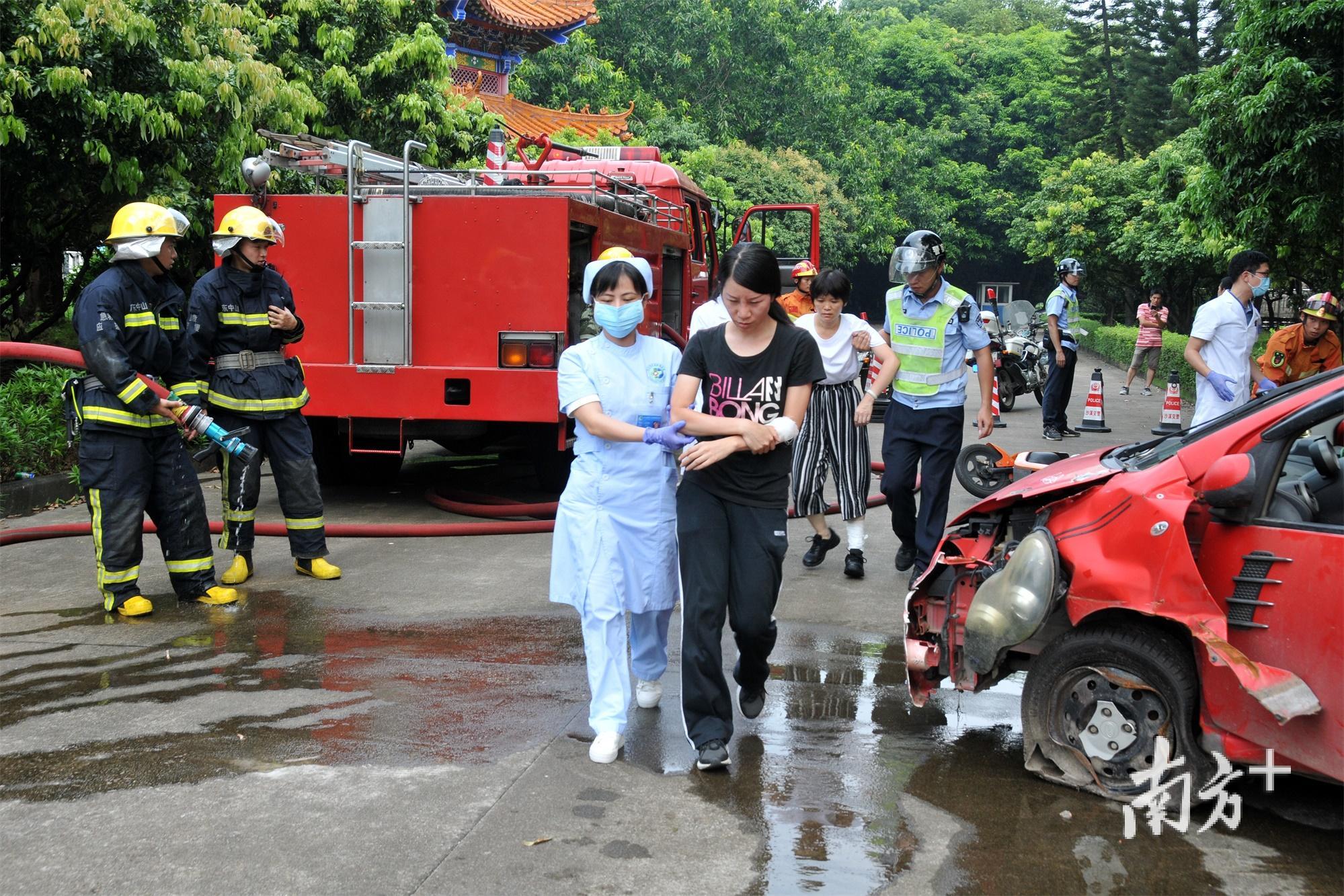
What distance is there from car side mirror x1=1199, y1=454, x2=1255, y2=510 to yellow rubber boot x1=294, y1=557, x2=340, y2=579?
4799 millimetres

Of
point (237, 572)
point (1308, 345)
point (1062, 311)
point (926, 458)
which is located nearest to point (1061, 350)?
point (1062, 311)

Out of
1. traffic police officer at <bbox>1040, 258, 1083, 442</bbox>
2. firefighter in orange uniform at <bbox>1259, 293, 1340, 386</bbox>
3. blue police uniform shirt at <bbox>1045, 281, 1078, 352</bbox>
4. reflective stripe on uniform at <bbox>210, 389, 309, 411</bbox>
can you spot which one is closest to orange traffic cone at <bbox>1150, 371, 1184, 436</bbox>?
traffic police officer at <bbox>1040, 258, 1083, 442</bbox>

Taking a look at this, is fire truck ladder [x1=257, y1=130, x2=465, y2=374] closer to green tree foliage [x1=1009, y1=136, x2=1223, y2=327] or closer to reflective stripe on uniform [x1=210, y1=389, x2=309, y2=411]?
reflective stripe on uniform [x1=210, y1=389, x2=309, y2=411]

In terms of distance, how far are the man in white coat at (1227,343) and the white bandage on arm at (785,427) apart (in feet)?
13.9

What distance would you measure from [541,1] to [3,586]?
25576 millimetres

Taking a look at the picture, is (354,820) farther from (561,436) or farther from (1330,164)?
(1330,164)

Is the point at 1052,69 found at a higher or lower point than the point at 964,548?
higher

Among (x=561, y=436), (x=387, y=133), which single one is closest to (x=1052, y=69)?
(x=387, y=133)

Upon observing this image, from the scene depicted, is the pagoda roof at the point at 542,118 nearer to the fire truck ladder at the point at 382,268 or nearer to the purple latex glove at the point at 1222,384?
the fire truck ladder at the point at 382,268

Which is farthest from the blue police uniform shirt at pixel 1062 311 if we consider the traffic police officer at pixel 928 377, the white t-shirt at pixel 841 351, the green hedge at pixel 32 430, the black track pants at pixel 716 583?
the black track pants at pixel 716 583

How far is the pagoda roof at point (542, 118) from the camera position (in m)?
27.0

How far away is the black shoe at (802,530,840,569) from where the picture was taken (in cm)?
Answer: 751

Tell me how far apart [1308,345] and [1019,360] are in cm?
897

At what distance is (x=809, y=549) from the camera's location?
7594mm
